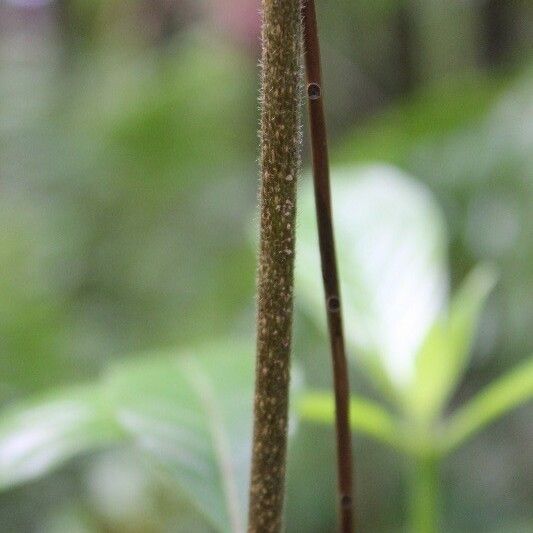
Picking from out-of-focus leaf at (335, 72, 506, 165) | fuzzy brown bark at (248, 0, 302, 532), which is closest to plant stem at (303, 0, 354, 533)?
fuzzy brown bark at (248, 0, 302, 532)

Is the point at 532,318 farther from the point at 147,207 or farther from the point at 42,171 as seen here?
the point at 42,171

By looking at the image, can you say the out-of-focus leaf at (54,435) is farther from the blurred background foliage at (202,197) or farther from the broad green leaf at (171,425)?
the blurred background foliage at (202,197)

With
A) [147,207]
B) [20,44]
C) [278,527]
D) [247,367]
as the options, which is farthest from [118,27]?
[278,527]

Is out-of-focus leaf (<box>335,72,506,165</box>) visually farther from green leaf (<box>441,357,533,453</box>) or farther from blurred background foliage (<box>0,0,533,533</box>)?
green leaf (<box>441,357,533,453</box>)

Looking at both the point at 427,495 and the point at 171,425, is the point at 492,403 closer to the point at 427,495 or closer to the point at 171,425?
the point at 427,495

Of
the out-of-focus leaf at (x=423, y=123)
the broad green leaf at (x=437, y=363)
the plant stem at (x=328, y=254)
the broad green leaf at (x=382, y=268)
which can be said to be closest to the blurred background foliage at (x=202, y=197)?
the out-of-focus leaf at (x=423, y=123)

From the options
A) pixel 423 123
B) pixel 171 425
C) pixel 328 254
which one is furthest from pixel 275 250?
pixel 423 123
